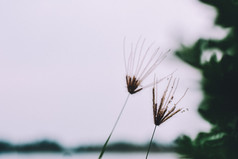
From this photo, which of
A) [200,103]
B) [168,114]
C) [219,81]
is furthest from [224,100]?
[168,114]

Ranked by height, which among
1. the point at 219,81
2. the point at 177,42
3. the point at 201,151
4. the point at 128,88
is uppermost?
the point at 177,42

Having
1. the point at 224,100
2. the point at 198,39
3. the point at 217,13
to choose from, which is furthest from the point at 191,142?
the point at 217,13

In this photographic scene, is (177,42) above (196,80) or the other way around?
above

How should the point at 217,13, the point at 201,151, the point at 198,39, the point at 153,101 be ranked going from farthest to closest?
the point at 217,13 → the point at 198,39 → the point at 201,151 → the point at 153,101

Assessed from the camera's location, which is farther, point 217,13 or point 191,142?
point 217,13

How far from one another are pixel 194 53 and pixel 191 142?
15.2 inches

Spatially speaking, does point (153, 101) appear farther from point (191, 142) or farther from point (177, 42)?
point (177, 42)

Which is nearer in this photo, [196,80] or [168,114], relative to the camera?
[168,114]

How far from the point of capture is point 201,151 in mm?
1227

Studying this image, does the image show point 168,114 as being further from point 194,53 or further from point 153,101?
point 194,53

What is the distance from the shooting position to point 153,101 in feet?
3.18

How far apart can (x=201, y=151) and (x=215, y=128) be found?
0.35 feet

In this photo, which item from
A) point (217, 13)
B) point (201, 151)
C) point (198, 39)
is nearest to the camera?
point (201, 151)

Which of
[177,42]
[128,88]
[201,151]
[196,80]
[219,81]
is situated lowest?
[201,151]
